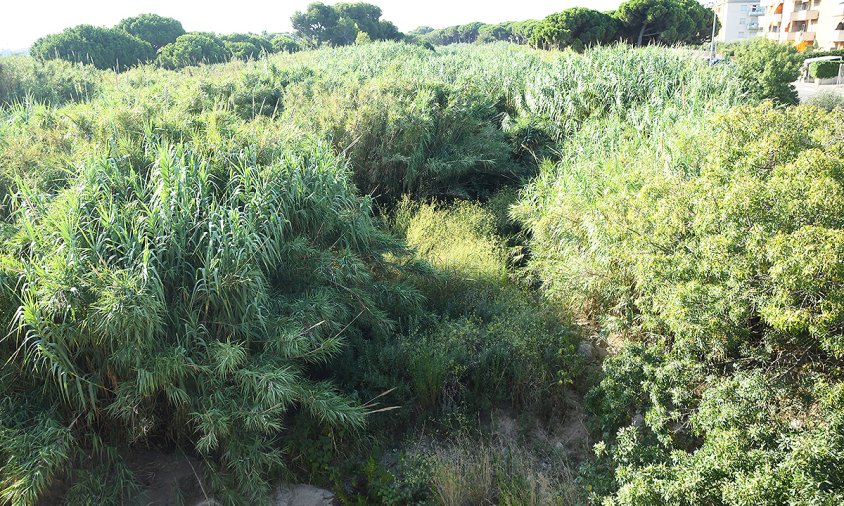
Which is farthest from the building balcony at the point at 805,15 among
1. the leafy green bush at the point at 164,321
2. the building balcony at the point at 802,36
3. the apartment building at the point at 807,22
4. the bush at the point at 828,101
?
the leafy green bush at the point at 164,321

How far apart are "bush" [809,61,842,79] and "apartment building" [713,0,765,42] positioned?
37.3 metres

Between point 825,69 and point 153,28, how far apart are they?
3778 centimetres

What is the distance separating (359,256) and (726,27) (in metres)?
73.5

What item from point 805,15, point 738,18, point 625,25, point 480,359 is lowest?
point 480,359

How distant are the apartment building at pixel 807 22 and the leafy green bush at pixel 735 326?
139 ft

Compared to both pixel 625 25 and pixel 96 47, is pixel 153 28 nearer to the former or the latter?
pixel 96 47

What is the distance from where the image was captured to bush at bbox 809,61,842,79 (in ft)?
97.9

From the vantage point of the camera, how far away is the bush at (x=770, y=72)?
10396 mm

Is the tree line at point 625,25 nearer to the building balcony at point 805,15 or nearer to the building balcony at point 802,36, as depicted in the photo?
the building balcony at point 805,15

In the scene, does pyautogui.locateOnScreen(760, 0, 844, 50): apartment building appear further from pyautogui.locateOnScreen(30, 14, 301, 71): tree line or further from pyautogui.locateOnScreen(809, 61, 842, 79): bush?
pyautogui.locateOnScreen(30, 14, 301, 71): tree line

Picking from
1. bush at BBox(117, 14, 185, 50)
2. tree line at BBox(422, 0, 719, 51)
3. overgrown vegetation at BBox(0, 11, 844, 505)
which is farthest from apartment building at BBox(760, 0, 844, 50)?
overgrown vegetation at BBox(0, 11, 844, 505)

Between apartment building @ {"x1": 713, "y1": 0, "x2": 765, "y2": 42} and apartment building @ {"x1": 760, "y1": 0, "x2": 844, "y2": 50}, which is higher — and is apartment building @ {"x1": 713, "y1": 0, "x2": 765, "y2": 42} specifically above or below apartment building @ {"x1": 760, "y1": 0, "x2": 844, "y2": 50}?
above

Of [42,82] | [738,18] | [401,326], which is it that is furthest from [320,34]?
[738,18]

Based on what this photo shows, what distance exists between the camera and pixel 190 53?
23.2 metres
